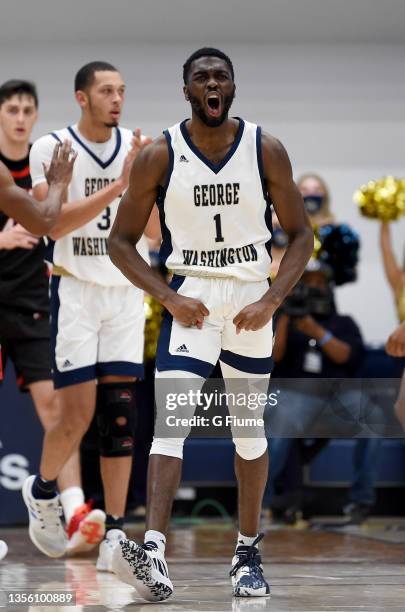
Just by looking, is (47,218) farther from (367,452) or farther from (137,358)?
(367,452)

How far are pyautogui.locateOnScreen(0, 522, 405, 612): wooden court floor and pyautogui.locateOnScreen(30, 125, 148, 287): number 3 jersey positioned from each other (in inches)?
52.2

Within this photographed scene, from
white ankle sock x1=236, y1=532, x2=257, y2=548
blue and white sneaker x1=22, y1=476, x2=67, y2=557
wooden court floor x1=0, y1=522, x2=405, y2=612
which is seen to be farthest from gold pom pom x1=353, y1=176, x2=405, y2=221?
white ankle sock x1=236, y1=532, x2=257, y2=548

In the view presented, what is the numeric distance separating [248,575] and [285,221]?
1.27 metres

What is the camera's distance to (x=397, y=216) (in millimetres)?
7781

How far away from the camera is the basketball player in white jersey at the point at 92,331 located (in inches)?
219

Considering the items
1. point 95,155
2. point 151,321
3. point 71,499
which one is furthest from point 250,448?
point 151,321

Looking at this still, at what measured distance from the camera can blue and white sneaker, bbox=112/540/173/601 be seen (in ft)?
12.7

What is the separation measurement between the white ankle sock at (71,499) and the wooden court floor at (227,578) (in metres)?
0.27

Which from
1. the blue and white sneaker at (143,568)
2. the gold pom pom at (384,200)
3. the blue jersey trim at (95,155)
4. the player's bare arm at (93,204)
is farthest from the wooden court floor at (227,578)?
the gold pom pom at (384,200)

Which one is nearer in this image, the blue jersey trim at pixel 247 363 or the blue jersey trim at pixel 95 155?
the blue jersey trim at pixel 247 363

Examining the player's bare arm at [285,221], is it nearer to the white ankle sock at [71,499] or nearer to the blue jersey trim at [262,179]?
the blue jersey trim at [262,179]

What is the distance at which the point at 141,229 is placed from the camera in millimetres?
4441

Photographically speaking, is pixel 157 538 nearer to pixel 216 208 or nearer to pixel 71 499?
pixel 216 208

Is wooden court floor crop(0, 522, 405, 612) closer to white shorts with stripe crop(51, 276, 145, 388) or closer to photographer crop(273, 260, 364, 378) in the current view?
white shorts with stripe crop(51, 276, 145, 388)
